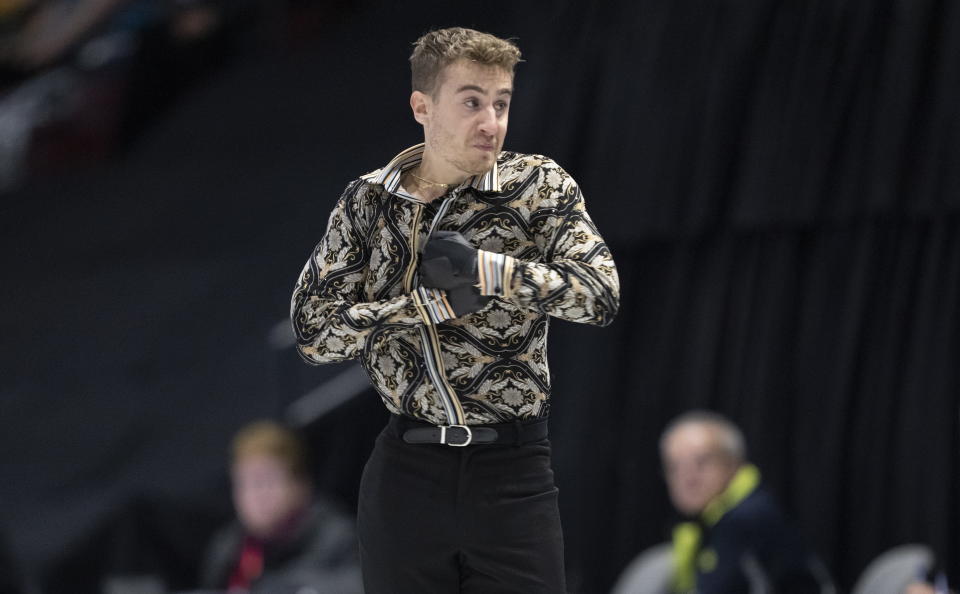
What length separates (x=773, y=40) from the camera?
4305 millimetres

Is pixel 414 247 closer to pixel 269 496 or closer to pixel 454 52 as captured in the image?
pixel 454 52

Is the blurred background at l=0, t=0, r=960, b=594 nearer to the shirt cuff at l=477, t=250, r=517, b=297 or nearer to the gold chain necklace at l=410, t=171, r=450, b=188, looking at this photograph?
the gold chain necklace at l=410, t=171, r=450, b=188

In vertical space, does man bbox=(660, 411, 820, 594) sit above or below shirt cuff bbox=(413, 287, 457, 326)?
below

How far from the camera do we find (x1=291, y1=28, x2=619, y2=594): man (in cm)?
188

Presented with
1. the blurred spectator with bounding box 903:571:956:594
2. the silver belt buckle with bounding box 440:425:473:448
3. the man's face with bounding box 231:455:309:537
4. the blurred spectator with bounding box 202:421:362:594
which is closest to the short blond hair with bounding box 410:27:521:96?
the silver belt buckle with bounding box 440:425:473:448

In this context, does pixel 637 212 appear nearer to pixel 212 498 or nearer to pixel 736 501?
pixel 736 501

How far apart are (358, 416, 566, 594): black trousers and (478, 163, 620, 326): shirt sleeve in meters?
0.27

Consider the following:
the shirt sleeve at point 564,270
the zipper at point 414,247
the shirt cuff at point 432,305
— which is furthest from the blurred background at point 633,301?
the shirt cuff at point 432,305

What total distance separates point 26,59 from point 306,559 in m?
4.49

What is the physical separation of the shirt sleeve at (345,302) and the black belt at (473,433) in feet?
0.50

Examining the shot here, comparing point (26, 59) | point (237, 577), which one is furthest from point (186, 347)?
point (26, 59)

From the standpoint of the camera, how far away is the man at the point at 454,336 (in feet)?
6.16

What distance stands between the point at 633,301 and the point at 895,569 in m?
1.41

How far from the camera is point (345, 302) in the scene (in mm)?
1921
